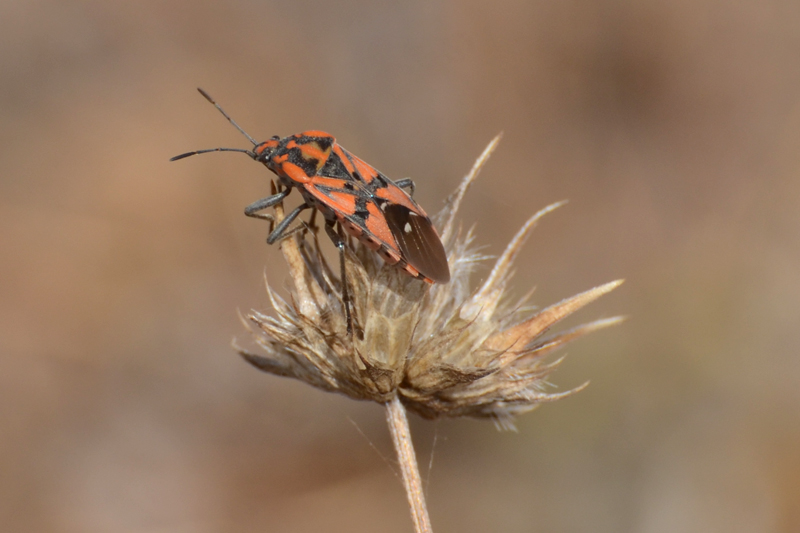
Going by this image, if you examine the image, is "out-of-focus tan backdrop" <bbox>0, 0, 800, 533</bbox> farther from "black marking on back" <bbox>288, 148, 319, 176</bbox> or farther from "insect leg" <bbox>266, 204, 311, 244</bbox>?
"insect leg" <bbox>266, 204, 311, 244</bbox>

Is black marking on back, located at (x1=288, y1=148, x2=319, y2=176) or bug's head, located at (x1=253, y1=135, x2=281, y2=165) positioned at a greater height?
bug's head, located at (x1=253, y1=135, x2=281, y2=165)

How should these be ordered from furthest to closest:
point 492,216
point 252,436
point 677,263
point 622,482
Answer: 1. point 492,216
2. point 677,263
3. point 252,436
4. point 622,482

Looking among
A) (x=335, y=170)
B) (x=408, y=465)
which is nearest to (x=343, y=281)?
(x=408, y=465)

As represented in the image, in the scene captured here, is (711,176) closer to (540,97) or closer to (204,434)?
(540,97)

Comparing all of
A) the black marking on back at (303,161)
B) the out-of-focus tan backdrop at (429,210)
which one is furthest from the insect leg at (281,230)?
the out-of-focus tan backdrop at (429,210)

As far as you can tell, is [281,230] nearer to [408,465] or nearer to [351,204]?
[351,204]

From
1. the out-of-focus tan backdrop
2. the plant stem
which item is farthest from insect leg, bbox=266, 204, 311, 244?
the out-of-focus tan backdrop

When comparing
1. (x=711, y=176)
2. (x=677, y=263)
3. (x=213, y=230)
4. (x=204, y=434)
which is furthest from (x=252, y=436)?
(x=711, y=176)
